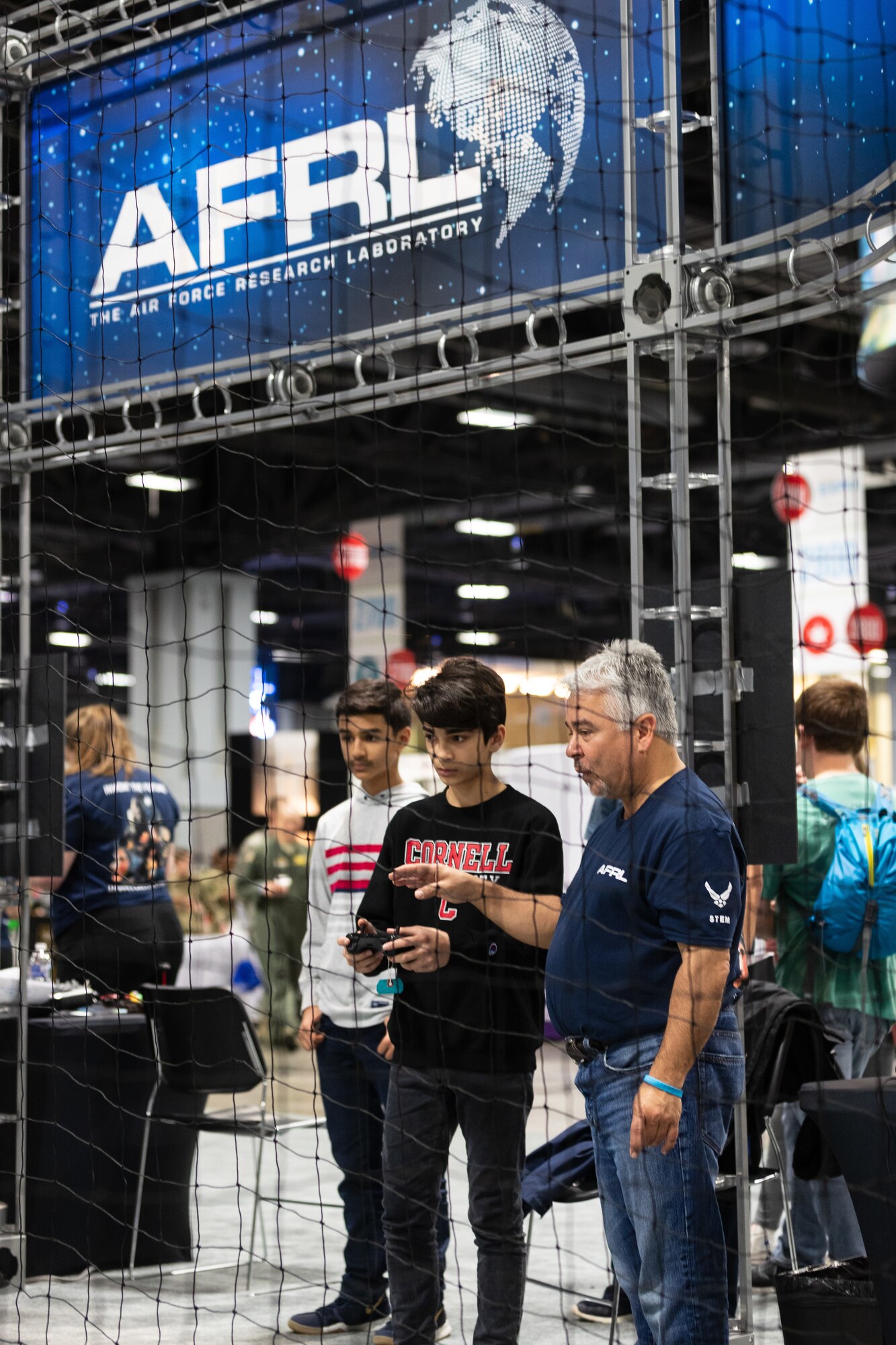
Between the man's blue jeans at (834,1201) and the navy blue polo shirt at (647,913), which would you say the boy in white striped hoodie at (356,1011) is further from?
the navy blue polo shirt at (647,913)

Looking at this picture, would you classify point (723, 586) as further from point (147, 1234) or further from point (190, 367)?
point (147, 1234)

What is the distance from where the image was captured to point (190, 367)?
13.3ft

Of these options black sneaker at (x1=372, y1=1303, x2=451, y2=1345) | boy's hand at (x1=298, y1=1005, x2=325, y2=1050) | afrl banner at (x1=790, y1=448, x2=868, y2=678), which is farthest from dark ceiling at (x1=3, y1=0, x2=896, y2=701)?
black sneaker at (x1=372, y1=1303, x2=451, y2=1345)

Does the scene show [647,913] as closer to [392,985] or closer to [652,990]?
[652,990]

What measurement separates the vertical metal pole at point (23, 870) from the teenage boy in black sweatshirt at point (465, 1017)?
1315mm

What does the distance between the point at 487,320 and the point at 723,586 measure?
2.64 ft

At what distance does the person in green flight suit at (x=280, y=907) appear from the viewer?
281 inches

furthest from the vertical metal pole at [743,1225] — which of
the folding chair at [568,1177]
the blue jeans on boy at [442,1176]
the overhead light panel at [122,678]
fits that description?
the overhead light panel at [122,678]

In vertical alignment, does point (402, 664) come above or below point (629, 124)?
below

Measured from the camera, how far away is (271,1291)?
4090 millimetres

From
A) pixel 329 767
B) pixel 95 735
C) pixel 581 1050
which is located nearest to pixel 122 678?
pixel 329 767

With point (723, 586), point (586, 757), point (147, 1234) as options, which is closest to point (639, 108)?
point (723, 586)

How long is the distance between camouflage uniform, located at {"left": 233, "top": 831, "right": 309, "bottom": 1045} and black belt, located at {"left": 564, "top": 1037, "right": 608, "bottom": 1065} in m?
4.46

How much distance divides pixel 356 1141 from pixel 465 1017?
0.87 meters
